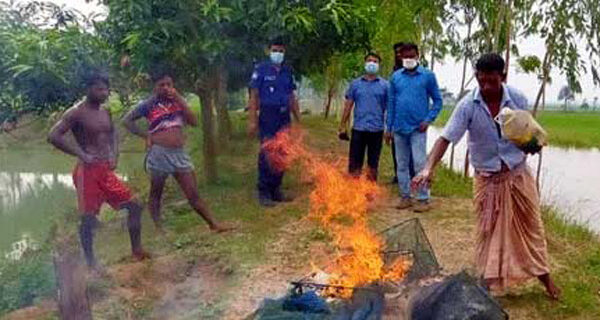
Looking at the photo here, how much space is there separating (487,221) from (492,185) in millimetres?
271

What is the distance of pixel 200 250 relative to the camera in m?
6.91

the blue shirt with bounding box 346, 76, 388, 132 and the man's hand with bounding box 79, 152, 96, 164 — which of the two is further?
the blue shirt with bounding box 346, 76, 388, 132

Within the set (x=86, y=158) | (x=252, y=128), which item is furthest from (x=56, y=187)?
(x=86, y=158)

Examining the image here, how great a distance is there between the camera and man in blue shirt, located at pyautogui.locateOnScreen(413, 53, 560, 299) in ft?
16.1

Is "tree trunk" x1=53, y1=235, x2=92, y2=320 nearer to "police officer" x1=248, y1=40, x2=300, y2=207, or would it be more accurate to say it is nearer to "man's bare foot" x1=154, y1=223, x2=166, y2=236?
"man's bare foot" x1=154, y1=223, x2=166, y2=236

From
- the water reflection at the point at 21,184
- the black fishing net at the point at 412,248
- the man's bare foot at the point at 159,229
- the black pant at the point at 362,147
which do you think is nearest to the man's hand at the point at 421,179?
the black fishing net at the point at 412,248

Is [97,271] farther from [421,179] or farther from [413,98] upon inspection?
[413,98]

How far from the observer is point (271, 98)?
805 cm

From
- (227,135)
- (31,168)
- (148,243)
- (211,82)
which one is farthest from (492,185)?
(31,168)

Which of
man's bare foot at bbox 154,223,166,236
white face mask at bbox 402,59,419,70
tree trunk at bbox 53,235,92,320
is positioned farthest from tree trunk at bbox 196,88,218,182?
tree trunk at bbox 53,235,92,320

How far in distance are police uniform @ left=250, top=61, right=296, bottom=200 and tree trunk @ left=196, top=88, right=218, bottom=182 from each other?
2.31m

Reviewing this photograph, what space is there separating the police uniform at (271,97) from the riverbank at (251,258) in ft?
3.26

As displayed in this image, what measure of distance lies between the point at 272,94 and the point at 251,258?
230 cm

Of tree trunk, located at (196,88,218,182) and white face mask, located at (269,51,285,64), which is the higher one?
white face mask, located at (269,51,285,64)
